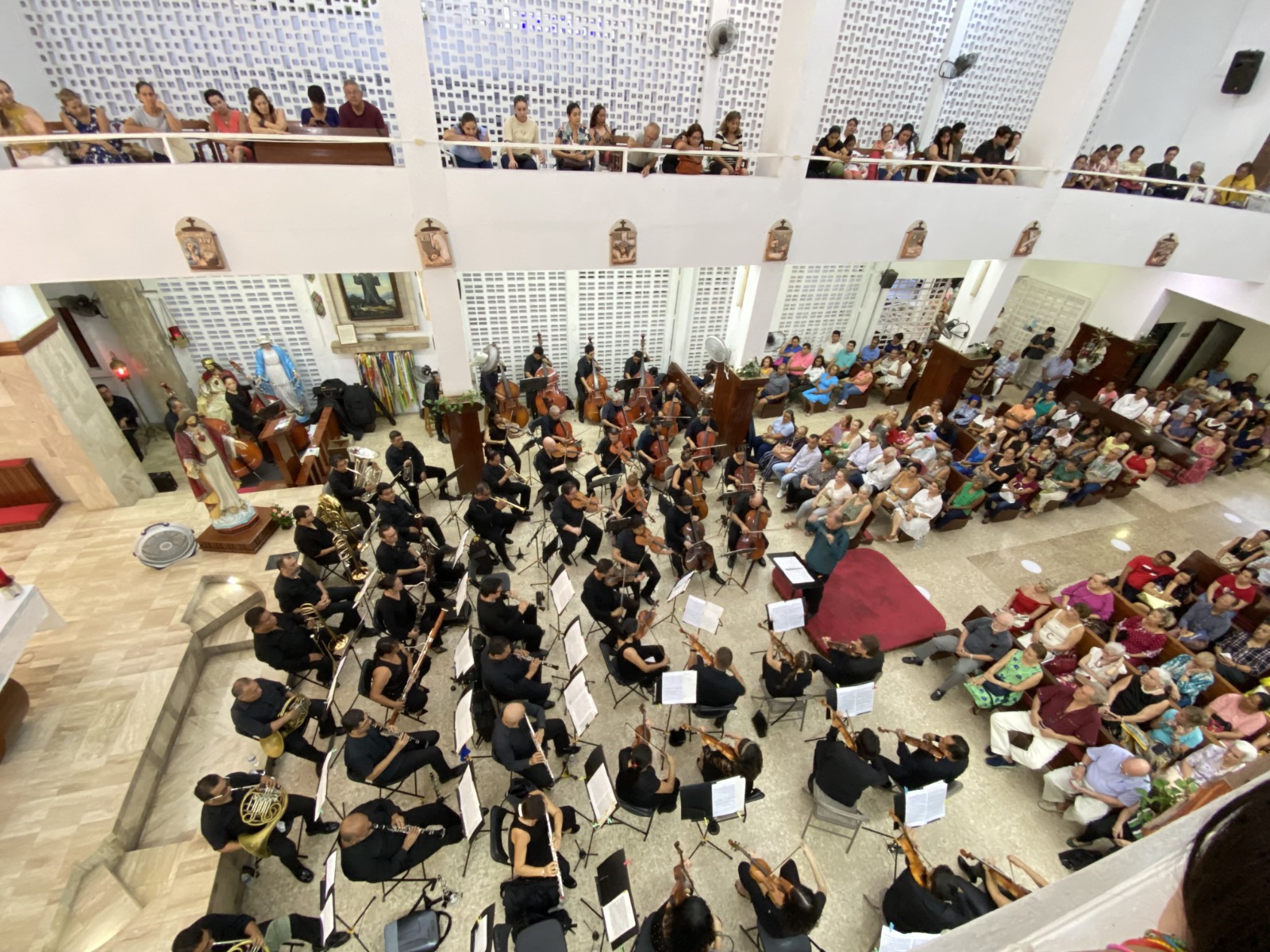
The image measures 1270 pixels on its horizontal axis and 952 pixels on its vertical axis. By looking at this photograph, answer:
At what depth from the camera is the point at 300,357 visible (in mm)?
10789

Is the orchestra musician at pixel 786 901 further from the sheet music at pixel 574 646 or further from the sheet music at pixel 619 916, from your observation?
the sheet music at pixel 574 646

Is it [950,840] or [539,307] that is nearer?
[950,840]

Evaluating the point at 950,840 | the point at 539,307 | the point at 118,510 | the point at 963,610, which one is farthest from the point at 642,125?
the point at 950,840

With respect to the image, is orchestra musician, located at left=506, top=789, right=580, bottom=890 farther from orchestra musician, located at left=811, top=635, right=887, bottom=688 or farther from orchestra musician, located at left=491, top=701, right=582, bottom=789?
orchestra musician, located at left=811, top=635, right=887, bottom=688

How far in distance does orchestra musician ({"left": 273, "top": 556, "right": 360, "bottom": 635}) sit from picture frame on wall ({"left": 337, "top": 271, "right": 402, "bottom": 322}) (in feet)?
19.4

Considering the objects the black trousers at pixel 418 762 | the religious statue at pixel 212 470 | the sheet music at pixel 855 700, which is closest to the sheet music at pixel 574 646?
the black trousers at pixel 418 762

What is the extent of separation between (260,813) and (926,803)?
5276 millimetres

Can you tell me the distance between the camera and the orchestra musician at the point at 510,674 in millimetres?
5285

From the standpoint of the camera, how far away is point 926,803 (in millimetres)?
4812

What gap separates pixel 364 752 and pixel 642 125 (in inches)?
395

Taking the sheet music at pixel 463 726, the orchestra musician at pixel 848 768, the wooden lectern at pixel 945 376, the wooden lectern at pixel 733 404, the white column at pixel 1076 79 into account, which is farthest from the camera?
the wooden lectern at pixel 945 376

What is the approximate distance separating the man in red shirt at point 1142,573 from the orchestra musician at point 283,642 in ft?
32.6

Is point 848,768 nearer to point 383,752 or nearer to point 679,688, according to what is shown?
point 679,688

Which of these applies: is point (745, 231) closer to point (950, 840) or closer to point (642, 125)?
point (642, 125)
